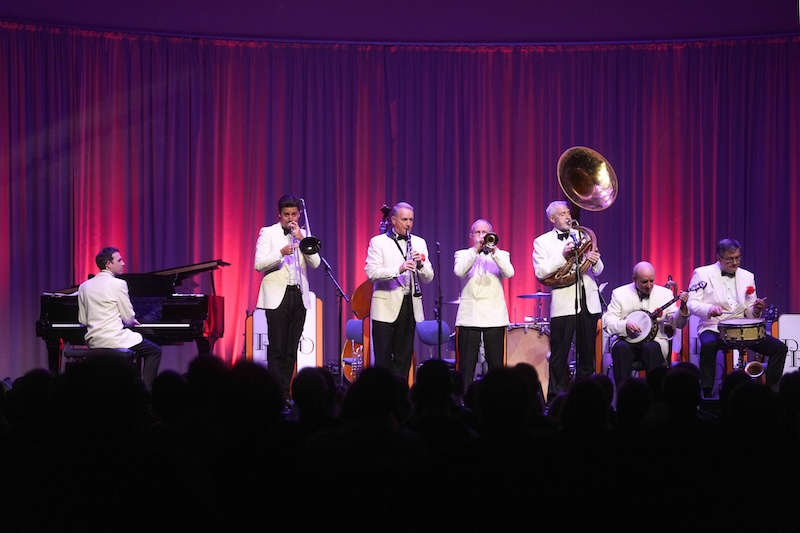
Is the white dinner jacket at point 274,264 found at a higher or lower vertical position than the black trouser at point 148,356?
higher

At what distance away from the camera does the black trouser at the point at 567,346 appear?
738cm

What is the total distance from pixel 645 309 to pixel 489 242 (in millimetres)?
1909

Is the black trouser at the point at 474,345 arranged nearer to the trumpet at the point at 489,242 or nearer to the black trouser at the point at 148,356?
the trumpet at the point at 489,242

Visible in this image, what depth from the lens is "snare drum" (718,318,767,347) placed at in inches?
302

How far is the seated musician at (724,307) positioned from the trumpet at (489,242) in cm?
219

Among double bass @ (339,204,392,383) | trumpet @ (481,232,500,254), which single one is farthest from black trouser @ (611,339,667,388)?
double bass @ (339,204,392,383)

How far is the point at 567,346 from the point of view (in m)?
7.54

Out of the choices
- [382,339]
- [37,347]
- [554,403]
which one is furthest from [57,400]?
[37,347]

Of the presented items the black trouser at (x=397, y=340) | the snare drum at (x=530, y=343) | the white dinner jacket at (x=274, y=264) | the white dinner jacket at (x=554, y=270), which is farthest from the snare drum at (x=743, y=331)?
the white dinner jacket at (x=274, y=264)

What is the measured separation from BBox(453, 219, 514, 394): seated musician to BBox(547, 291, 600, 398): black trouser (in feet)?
1.49

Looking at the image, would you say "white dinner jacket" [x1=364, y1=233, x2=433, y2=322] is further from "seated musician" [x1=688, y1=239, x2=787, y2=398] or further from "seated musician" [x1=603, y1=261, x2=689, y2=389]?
"seated musician" [x1=688, y1=239, x2=787, y2=398]

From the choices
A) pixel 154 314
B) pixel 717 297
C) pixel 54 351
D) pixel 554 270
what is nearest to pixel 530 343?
pixel 554 270

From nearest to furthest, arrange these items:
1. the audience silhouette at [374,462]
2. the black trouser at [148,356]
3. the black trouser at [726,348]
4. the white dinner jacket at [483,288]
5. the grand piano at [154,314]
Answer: the audience silhouette at [374,462] → the white dinner jacket at [483,288] → the black trouser at [148,356] → the black trouser at [726,348] → the grand piano at [154,314]

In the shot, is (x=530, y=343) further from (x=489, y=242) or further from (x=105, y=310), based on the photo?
(x=105, y=310)
